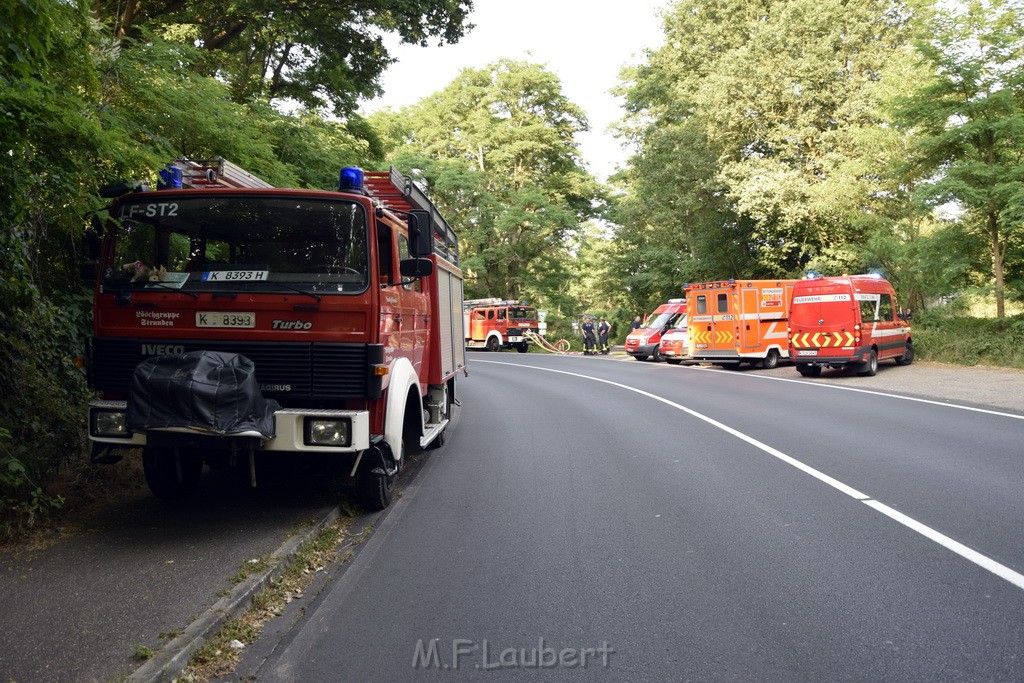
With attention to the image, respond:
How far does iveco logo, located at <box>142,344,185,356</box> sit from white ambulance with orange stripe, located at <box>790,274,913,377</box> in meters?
17.3

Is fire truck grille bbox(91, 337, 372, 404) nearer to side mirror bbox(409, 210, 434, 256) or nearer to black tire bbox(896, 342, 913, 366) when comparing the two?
side mirror bbox(409, 210, 434, 256)

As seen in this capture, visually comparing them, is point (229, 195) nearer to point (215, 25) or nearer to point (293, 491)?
point (293, 491)

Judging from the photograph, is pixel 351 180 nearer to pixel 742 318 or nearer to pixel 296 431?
pixel 296 431

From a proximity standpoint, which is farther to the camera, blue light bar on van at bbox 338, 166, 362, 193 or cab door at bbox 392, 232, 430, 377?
cab door at bbox 392, 232, 430, 377

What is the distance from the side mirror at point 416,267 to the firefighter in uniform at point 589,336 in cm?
3111

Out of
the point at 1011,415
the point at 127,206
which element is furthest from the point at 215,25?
the point at 1011,415

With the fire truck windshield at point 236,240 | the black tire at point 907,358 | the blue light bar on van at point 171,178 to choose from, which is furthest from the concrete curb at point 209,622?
the black tire at point 907,358

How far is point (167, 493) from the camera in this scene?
6.65m

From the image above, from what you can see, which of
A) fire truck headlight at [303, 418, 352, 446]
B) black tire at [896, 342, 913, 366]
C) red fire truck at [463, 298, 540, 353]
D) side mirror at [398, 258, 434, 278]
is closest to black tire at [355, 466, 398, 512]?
fire truck headlight at [303, 418, 352, 446]

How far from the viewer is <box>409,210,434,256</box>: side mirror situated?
6.76 metres

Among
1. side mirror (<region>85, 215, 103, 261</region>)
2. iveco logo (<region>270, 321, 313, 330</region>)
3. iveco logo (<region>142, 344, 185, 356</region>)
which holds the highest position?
side mirror (<region>85, 215, 103, 261</region>)

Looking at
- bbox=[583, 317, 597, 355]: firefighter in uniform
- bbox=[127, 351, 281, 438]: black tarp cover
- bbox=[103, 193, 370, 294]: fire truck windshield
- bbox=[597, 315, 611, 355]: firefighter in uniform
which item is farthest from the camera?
bbox=[583, 317, 597, 355]: firefighter in uniform

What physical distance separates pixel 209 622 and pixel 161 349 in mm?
2623

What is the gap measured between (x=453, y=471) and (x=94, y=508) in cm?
361
